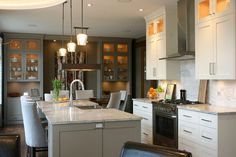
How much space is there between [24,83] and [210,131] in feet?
22.9

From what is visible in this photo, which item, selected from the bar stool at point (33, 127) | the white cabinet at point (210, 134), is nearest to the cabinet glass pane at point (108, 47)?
the white cabinet at point (210, 134)

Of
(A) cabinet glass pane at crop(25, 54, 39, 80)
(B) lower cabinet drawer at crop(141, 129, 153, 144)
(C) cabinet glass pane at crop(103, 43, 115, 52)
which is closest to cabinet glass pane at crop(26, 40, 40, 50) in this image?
(A) cabinet glass pane at crop(25, 54, 39, 80)

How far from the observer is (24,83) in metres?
9.04

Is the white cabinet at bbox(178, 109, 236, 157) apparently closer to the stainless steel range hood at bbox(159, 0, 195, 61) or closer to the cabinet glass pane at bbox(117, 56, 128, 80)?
the stainless steel range hood at bbox(159, 0, 195, 61)

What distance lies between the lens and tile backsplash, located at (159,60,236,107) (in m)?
4.14

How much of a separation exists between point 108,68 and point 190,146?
588 cm

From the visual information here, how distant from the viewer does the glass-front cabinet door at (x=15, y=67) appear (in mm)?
8598

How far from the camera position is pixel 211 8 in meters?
4.06

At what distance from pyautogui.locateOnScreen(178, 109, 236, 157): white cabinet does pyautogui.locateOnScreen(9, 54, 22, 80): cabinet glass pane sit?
6244mm

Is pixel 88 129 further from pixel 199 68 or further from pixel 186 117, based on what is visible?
pixel 199 68

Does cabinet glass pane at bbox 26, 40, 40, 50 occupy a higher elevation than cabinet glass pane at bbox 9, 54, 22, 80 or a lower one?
higher

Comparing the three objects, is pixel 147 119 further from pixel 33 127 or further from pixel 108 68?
pixel 108 68

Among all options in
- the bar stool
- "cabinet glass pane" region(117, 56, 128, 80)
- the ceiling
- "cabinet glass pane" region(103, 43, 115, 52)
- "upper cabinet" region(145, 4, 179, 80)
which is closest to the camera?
the bar stool

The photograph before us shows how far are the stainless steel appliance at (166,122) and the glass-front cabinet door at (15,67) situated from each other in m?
5.25
